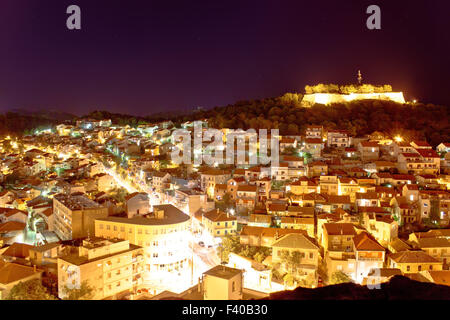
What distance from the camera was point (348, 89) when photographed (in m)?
36.7

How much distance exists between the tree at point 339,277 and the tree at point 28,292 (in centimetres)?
787

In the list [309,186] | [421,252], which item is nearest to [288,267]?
[421,252]

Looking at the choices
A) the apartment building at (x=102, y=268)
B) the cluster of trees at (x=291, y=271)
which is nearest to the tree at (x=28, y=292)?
the apartment building at (x=102, y=268)

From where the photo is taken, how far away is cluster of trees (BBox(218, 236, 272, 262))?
12461 millimetres

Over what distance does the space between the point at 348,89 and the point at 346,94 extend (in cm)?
99

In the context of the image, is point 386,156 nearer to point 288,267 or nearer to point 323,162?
point 323,162

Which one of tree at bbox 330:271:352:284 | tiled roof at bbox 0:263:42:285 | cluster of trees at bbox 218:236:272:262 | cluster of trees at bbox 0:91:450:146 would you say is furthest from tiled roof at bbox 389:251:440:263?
cluster of trees at bbox 0:91:450:146

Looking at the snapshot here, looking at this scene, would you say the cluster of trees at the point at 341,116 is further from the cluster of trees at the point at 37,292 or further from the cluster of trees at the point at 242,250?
the cluster of trees at the point at 37,292

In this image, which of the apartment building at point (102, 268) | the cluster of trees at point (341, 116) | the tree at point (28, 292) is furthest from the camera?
the cluster of trees at point (341, 116)

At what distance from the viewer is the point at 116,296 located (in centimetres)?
1048

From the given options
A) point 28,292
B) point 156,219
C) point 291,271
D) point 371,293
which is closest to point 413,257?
point 291,271

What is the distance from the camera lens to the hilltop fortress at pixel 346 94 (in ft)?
117

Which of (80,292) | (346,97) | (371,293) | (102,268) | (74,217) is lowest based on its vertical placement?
(80,292)

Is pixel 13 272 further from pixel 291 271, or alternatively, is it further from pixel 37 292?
pixel 291 271
